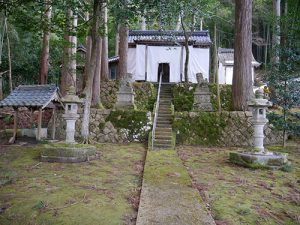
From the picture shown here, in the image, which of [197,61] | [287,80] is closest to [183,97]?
[197,61]

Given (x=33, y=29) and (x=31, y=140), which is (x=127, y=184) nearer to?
(x=33, y=29)

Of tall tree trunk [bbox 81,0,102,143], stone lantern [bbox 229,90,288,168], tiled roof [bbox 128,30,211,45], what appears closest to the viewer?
stone lantern [bbox 229,90,288,168]

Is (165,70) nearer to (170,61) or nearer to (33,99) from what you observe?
(170,61)

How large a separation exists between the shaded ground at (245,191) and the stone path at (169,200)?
0.81 feet

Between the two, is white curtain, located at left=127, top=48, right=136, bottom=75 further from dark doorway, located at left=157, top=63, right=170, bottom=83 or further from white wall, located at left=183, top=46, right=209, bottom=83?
white wall, located at left=183, top=46, right=209, bottom=83

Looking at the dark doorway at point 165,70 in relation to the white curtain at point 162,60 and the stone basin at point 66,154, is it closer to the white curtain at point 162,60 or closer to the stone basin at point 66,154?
the white curtain at point 162,60

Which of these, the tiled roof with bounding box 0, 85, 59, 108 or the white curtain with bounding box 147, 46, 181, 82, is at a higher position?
the white curtain with bounding box 147, 46, 181, 82

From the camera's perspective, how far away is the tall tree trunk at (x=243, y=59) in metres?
11.1

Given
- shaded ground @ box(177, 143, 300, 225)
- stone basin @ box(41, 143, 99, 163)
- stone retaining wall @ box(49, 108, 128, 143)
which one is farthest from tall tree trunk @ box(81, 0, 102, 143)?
shaded ground @ box(177, 143, 300, 225)

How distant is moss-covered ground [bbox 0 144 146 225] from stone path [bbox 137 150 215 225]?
0.22 metres

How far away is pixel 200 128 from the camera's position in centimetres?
1109

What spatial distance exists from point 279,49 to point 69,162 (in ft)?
24.5

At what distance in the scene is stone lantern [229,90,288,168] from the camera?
7219 millimetres

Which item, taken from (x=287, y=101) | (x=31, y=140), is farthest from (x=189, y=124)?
(x=31, y=140)
